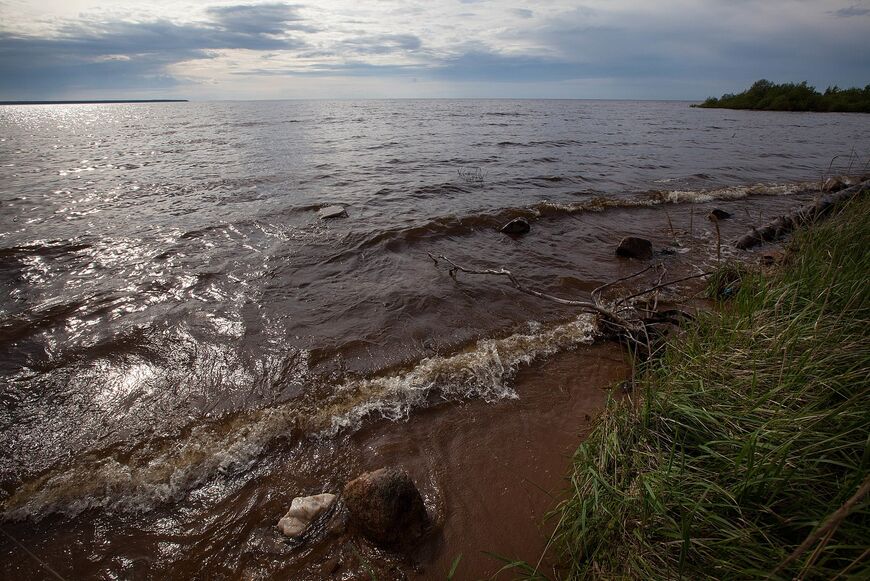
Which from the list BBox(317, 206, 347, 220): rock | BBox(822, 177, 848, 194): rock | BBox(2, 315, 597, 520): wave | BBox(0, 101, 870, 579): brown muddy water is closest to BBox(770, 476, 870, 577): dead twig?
BBox(0, 101, 870, 579): brown muddy water

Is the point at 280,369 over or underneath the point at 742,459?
underneath

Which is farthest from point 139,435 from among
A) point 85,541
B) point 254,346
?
point 254,346

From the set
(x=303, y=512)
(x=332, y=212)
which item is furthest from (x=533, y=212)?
(x=303, y=512)

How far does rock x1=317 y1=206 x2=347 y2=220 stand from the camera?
1070 cm

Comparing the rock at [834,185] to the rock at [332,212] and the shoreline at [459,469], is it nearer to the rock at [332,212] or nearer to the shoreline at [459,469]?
the shoreline at [459,469]

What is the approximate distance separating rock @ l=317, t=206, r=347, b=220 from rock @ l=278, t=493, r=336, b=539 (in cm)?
860

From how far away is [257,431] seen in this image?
3.88m

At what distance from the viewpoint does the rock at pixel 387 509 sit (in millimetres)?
2846

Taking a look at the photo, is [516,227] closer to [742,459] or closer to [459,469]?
[459,469]

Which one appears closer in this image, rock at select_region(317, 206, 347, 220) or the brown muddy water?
the brown muddy water

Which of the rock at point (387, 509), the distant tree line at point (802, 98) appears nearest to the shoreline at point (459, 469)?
the rock at point (387, 509)

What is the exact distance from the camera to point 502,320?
595 cm

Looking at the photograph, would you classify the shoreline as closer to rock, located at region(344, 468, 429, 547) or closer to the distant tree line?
rock, located at region(344, 468, 429, 547)

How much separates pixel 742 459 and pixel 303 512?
307 cm
